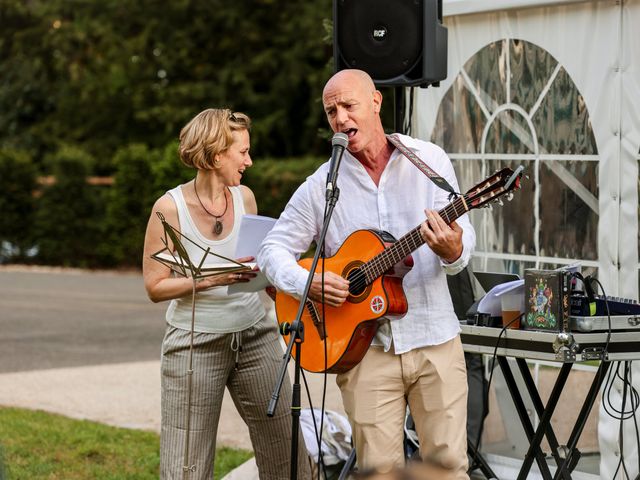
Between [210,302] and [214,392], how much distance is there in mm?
364

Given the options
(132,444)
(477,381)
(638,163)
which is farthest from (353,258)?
(132,444)

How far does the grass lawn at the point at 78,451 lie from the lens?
664 cm

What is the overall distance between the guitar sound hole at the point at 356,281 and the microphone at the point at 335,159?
352mm

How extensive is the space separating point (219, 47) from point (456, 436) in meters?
22.1

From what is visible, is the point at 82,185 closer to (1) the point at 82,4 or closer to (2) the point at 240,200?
(1) the point at 82,4

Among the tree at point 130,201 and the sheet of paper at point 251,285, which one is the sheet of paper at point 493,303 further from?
the tree at point 130,201

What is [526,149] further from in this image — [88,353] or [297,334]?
[88,353]

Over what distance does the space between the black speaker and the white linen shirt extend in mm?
1474

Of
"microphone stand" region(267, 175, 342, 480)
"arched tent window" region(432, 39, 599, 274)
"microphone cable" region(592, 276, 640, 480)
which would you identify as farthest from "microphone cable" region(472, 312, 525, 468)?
"microphone stand" region(267, 175, 342, 480)

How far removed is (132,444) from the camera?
24.0ft

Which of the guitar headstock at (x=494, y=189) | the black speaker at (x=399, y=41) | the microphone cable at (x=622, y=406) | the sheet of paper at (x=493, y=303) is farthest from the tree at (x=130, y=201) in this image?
the guitar headstock at (x=494, y=189)

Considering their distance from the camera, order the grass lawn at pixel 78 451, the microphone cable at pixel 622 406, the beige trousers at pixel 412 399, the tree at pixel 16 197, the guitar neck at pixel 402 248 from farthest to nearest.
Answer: the tree at pixel 16 197
the grass lawn at pixel 78 451
the microphone cable at pixel 622 406
the beige trousers at pixel 412 399
the guitar neck at pixel 402 248

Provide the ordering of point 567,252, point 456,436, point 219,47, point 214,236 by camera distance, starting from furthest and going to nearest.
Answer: point 219,47 < point 567,252 < point 214,236 < point 456,436

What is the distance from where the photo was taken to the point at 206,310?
457 centimetres
